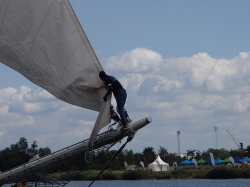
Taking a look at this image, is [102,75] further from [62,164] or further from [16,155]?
[16,155]

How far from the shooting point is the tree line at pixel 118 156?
22078mm

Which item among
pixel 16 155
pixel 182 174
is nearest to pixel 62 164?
pixel 16 155

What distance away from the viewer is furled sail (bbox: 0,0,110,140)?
16.2 m

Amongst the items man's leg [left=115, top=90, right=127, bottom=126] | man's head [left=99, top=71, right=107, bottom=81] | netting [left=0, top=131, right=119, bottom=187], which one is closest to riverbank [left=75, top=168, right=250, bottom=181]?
netting [left=0, top=131, right=119, bottom=187]

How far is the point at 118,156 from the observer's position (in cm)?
5984

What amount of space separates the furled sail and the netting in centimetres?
55

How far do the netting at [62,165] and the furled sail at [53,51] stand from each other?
0.55 metres

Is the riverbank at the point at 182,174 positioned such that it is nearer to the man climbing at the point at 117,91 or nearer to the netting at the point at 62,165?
the netting at the point at 62,165

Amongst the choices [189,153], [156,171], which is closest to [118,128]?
[156,171]

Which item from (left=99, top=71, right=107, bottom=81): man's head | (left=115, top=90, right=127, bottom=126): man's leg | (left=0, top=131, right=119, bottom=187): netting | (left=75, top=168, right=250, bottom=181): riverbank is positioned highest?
(left=75, top=168, right=250, bottom=181): riverbank

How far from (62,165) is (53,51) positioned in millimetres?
3180

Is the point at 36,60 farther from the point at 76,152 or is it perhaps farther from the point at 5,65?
the point at 76,152

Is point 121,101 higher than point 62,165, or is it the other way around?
point 121,101

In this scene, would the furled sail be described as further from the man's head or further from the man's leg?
the man's leg
